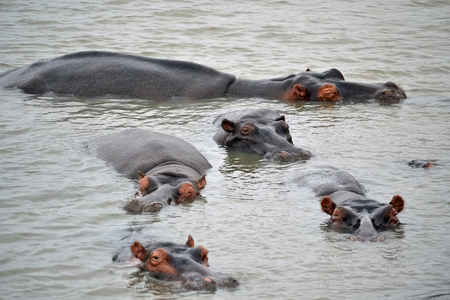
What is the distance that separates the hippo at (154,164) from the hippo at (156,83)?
9.48 ft

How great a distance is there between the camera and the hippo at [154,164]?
7566mm

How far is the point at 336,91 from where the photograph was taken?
41.6 feet

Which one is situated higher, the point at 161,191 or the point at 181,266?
the point at 181,266

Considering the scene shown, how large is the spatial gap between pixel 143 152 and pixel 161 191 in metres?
1.29

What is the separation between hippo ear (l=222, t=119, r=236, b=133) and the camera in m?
9.95

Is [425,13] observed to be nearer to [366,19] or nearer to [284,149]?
[366,19]

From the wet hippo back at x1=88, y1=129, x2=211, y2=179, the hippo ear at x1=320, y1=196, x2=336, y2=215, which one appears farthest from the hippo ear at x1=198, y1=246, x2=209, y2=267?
the wet hippo back at x1=88, y1=129, x2=211, y2=179

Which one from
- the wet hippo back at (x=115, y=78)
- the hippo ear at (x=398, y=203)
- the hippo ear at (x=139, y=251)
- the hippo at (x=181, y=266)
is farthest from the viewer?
the wet hippo back at (x=115, y=78)

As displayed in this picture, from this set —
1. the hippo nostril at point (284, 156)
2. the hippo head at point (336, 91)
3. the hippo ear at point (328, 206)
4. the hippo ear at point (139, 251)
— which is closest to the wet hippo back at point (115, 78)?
the hippo head at point (336, 91)

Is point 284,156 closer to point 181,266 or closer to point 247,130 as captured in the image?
point 247,130

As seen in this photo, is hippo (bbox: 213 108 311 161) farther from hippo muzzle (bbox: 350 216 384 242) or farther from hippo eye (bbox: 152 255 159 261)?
hippo eye (bbox: 152 255 159 261)

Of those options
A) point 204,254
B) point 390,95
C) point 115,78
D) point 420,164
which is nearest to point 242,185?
point 420,164

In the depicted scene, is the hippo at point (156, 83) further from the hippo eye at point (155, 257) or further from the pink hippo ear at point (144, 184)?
the hippo eye at point (155, 257)

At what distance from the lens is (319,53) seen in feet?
56.8
